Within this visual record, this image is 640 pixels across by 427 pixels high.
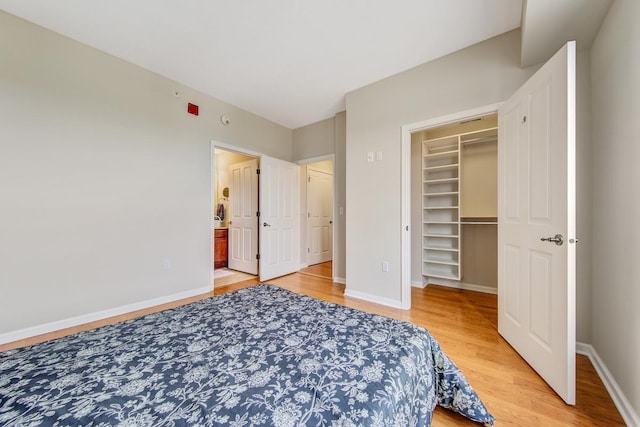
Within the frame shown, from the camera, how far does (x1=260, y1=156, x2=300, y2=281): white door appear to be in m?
3.95

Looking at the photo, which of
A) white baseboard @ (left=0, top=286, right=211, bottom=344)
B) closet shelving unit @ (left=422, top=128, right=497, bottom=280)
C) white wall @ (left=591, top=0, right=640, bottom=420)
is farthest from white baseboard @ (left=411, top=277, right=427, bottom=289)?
white baseboard @ (left=0, top=286, right=211, bottom=344)

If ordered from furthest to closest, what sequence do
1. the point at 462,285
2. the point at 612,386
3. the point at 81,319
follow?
the point at 462,285
the point at 81,319
the point at 612,386

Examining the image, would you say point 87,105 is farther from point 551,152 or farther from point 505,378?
point 505,378

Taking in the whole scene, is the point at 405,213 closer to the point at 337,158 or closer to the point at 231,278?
the point at 337,158

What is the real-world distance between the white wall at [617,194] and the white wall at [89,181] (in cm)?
389

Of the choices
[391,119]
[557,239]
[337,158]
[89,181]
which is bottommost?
[557,239]

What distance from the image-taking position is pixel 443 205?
12.0ft

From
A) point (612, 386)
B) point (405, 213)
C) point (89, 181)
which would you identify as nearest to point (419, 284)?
point (405, 213)

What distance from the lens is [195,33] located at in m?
2.22

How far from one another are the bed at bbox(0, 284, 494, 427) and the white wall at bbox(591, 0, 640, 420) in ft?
3.35

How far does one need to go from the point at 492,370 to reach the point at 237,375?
5.97 feet

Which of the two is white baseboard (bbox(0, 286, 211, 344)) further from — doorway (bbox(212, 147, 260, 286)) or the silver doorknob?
the silver doorknob

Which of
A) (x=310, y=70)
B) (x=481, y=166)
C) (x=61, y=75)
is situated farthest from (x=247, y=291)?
(x=481, y=166)

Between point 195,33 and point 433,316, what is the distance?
3.67m
